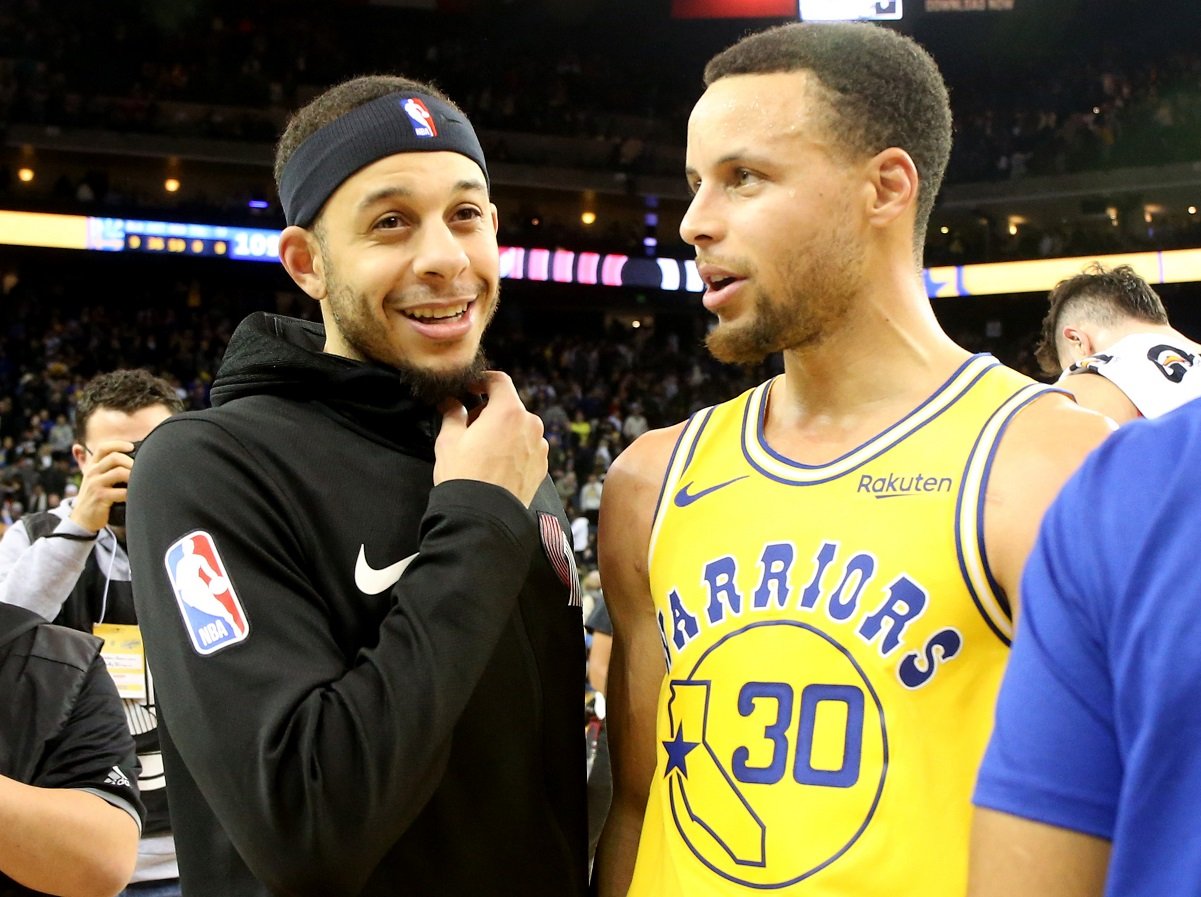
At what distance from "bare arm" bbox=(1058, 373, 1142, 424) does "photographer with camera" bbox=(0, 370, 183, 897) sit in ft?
9.45

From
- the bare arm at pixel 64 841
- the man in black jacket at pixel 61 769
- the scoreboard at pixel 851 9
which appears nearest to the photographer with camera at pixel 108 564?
the man in black jacket at pixel 61 769

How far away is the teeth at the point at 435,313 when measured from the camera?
1916 millimetres

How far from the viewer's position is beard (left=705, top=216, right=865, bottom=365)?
6.07 feet

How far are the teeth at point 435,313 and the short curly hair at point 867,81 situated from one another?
520 millimetres

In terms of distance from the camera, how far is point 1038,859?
2.95 feet

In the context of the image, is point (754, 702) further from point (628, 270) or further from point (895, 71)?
point (628, 270)

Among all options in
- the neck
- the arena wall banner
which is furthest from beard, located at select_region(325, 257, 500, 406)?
the arena wall banner

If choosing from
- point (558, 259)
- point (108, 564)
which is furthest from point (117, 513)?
point (558, 259)

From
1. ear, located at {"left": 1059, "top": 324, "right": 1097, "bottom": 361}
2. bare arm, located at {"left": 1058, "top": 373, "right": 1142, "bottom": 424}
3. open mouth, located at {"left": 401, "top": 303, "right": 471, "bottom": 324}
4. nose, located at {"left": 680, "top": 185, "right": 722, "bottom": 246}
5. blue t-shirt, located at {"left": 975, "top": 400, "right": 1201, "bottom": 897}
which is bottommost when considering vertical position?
blue t-shirt, located at {"left": 975, "top": 400, "right": 1201, "bottom": 897}

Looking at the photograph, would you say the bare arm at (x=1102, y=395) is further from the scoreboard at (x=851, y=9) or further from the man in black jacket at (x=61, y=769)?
the scoreboard at (x=851, y=9)

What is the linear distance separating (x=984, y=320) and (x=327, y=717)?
2334 cm

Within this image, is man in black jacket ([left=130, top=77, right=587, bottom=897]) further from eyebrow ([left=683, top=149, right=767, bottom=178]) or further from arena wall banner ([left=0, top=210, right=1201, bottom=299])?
arena wall banner ([left=0, top=210, right=1201, bottom=299])

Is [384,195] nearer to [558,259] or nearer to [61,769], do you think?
[61,769]

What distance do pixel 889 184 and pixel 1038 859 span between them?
1.21 m
